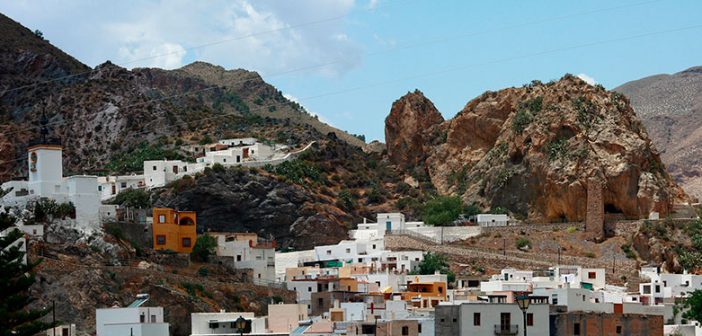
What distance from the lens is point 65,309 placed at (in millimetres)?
88375

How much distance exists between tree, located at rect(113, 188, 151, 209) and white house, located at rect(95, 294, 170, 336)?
118 feet

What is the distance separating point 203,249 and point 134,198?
1489 centimetres

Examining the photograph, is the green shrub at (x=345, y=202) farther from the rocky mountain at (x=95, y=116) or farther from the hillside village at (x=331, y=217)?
the rocky mountain at (x=95, y=116)

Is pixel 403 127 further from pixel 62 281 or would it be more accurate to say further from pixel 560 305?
pixel 560 305

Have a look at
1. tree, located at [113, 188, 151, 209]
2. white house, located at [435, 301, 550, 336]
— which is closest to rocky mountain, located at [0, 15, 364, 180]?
tree, located at [113, 188, 151, 209]

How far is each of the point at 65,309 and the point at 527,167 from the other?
49.0m

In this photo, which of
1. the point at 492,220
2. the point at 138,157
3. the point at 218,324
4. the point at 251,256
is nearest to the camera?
the point at 218,324

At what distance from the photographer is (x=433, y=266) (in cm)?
11256

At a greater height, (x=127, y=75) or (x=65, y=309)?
(x=127, y=75)

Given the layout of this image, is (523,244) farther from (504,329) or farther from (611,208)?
(504,329)

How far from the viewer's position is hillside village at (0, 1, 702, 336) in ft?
267

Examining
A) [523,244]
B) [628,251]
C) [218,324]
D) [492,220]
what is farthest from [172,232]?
[628,251]

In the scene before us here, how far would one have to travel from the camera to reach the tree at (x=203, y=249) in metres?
104

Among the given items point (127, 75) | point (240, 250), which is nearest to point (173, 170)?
point (240, 250)
